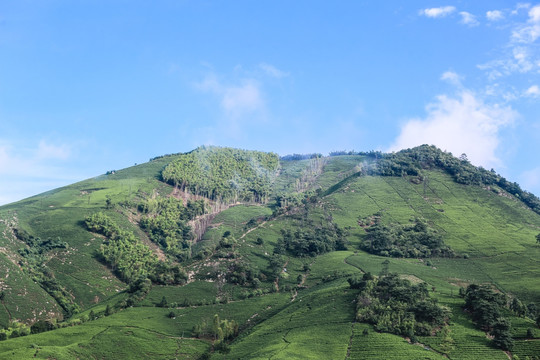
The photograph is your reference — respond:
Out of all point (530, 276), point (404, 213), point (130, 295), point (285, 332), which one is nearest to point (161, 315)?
point (130, 295)

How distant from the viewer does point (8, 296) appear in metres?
123

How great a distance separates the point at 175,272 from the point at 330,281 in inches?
1833

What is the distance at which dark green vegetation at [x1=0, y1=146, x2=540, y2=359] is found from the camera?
275ft

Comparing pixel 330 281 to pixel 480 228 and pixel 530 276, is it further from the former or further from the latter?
pixel 480 228

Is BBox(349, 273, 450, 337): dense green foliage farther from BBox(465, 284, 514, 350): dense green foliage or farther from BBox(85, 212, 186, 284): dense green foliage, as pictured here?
BBox(85, 212, 186, 284): dense green foliage

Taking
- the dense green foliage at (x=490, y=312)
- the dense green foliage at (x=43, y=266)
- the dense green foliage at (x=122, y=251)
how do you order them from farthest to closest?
the dense green foliage at (x=122, y=251) → the dense green foliage at (x=43, y=266) → the dense green foliage at (x=490, y=312)

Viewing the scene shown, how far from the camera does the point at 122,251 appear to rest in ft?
561

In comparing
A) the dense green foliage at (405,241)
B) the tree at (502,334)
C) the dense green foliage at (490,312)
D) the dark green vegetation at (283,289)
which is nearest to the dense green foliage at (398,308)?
the dark green vegetation at (283,289)

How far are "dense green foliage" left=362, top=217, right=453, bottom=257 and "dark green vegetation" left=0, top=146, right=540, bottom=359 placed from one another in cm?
52

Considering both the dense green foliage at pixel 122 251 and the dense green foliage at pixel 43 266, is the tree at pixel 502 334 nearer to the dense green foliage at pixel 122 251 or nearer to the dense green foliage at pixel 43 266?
the dense green foliage at pixel 122 251

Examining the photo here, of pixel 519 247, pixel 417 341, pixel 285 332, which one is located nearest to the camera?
pixel 417 341

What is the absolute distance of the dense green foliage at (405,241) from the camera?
161 m

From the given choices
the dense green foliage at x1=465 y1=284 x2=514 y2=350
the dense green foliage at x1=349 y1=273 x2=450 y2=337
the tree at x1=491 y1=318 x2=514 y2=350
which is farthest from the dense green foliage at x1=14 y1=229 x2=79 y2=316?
the tree at x1=491 y1=318 x2=514 y2=350

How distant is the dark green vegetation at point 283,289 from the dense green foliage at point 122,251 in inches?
22.0
